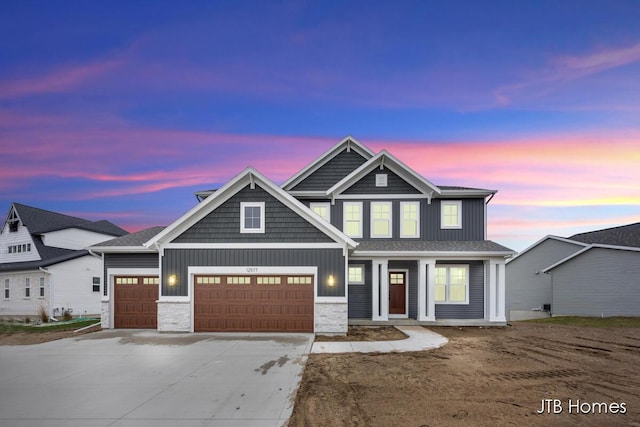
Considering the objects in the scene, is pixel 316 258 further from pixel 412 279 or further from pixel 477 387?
pixel 477 387

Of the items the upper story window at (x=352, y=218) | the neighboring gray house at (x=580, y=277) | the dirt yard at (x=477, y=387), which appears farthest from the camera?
the neighboring gray house at (x=580, y=277)

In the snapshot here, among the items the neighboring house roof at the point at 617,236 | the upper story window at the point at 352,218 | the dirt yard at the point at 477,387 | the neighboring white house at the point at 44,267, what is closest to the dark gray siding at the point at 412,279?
the upper story window at the point at 352,218

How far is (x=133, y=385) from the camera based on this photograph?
27.0 feet

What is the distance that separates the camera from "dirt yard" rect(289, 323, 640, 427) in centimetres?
635

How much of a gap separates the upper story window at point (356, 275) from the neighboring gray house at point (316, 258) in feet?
0.16

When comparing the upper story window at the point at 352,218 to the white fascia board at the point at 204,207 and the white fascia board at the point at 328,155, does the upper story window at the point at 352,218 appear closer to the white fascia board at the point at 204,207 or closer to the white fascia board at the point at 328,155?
the white fascia board at the point at 328,155

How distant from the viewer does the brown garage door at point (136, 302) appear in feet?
54.9

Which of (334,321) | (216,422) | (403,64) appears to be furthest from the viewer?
(403,64)

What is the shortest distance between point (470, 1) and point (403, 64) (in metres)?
4.01

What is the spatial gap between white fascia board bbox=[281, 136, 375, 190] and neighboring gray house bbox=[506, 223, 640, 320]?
50.6ft

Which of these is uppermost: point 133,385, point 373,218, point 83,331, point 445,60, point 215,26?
point 215,26

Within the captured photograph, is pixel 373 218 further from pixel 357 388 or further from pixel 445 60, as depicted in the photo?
pixel 357 388

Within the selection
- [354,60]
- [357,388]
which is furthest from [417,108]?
[357,388]

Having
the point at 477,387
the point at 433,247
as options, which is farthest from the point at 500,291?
the point at 477,387
